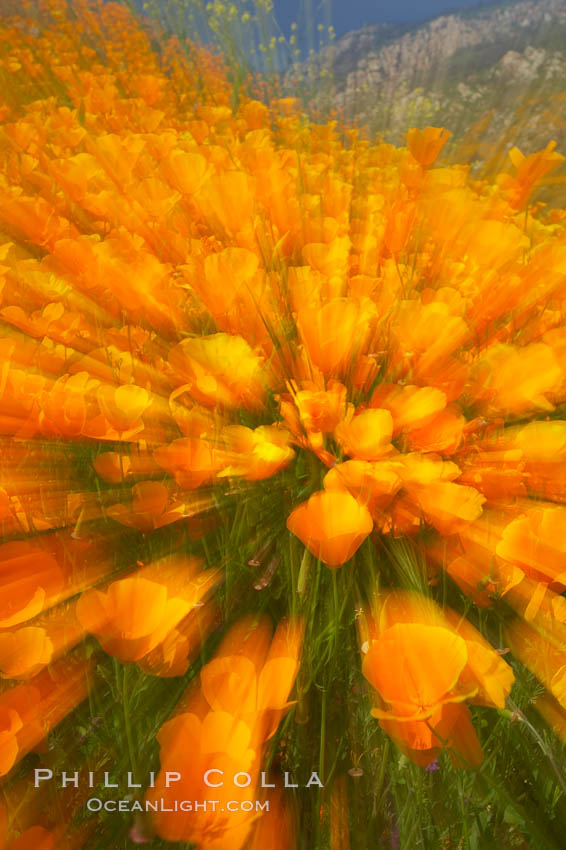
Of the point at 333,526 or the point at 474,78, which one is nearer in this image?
the point at 333,526

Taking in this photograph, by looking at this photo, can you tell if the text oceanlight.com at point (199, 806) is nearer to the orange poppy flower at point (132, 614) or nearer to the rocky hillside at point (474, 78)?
the orange poppy flower at point (132, 614)

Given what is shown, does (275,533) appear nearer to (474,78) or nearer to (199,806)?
(199,806)

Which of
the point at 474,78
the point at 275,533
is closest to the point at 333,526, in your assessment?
the point at 275,533

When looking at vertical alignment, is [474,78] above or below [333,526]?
above

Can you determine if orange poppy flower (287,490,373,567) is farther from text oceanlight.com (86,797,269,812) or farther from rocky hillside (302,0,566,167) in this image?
rocky hillside (302,0,566,167)

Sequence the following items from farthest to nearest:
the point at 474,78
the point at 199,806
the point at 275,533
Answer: the point at 474,78, the point at 275,533, the point at 199,806

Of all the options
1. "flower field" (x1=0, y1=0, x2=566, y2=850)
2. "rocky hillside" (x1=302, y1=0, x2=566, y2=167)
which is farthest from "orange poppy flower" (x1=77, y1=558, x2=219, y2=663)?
"rocky hillside" (x1=302, y1=0, x2=566, y2=167)

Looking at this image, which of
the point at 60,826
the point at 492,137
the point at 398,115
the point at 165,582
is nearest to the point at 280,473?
the point at 165,582

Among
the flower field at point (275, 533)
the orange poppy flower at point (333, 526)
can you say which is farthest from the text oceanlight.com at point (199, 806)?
the orange poppy flower at point (333, 526)
